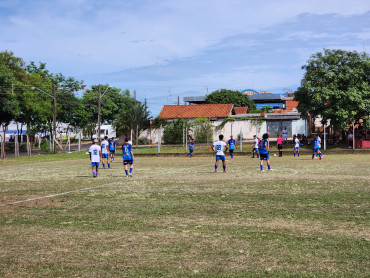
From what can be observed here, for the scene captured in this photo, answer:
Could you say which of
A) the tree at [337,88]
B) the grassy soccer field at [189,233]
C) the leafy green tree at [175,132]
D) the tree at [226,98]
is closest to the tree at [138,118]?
the leafy green tree at [175,132]

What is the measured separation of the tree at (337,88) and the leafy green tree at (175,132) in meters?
13.0

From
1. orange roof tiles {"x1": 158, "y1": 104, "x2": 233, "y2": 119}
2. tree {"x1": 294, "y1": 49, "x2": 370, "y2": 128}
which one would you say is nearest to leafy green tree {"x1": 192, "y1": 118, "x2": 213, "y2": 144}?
tree {"x1": 294, "y1": 49, "x2": 370, "y2": 128}

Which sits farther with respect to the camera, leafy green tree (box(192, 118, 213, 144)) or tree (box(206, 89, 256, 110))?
tree (box(206, 89, 256, 110))

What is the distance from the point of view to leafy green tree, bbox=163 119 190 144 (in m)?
53.0

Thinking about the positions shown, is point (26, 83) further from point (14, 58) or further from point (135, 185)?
point (135, 185)

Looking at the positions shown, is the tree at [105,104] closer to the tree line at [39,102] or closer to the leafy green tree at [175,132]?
the tree line at [39,102]

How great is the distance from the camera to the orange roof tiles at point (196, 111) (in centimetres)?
6919

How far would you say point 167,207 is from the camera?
10945 millimetres

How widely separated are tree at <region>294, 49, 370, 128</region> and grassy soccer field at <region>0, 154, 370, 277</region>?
31.3m

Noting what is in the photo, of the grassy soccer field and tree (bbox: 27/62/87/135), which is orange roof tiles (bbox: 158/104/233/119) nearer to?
tree (bbox: 27/62/87/135)

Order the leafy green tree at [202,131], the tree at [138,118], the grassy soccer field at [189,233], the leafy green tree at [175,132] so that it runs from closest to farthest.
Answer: the grassy soccer field at [189,233] → the leafy green tree at [202,131] → the leafy green tree at [175,132] → the tree at [138,118]

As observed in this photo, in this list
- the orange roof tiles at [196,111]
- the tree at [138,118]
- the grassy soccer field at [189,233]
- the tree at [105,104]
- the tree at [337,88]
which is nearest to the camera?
the grassy soccer field at [189,233]

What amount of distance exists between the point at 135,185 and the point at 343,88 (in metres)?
34.0

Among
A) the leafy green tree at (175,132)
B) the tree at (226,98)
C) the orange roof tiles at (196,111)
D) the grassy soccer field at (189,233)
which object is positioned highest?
the tree at (226,98)
